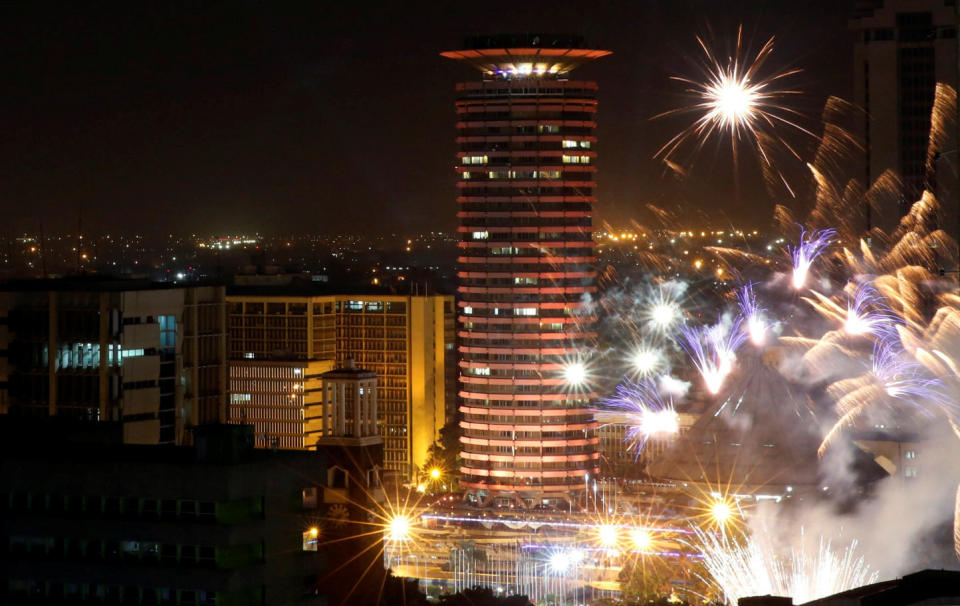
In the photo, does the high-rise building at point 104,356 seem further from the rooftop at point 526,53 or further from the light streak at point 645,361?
the light streak at point 645,361

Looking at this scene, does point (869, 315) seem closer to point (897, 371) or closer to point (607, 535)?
point (897, 371)

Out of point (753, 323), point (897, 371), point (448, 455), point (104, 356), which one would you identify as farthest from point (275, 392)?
point (897, 371)

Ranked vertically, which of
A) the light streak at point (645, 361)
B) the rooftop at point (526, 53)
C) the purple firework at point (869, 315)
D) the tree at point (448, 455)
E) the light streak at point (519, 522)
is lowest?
the light streak at point (519, 522)

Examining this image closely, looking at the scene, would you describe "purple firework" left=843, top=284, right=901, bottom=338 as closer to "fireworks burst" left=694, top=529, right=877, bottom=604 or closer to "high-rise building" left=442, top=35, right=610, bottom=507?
"fireworks burst" left=694, top=529, right=877, bottom=604

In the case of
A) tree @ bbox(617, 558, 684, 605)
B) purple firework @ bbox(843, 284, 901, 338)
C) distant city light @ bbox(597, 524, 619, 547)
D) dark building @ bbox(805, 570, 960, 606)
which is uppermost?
purple firework @ bbox(843, 284, 901, 338)

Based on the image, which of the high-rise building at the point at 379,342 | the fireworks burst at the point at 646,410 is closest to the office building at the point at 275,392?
the high-rise building at the point at 379,342

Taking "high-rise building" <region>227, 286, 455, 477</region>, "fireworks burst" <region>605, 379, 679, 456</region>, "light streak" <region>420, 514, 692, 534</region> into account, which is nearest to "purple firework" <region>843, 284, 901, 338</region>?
"light streak" <region>420, 514, 692, 534</region>

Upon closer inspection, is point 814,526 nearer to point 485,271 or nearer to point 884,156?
point 485,271

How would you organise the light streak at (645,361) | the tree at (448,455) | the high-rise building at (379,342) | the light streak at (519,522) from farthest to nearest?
the high-rise building at (379,342) < the tree at (448,455) < the light streak at (645,361) < the light streak at (519,522)
